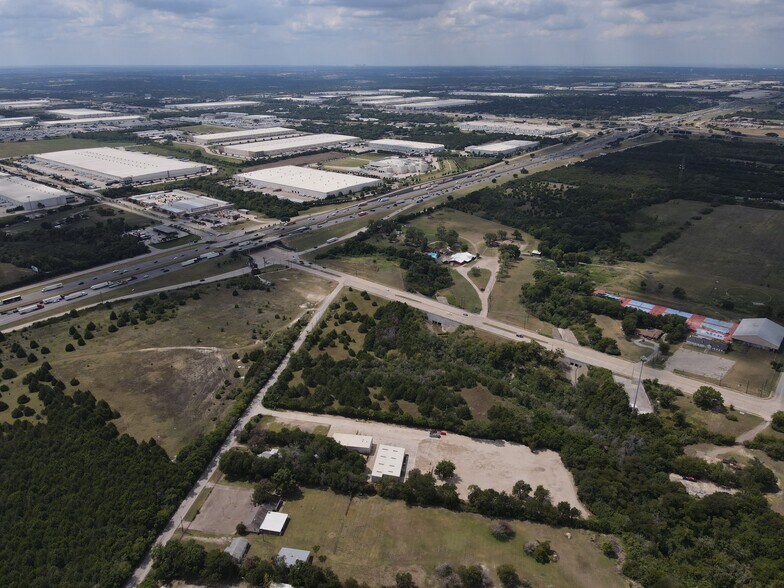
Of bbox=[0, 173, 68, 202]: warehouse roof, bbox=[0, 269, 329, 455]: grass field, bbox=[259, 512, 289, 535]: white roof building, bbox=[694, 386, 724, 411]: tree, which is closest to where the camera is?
bbox=[259, 512, 289, 535]: white roof building

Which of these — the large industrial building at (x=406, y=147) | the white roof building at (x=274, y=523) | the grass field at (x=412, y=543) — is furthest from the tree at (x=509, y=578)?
the large industrial building at (x=406, y=147)

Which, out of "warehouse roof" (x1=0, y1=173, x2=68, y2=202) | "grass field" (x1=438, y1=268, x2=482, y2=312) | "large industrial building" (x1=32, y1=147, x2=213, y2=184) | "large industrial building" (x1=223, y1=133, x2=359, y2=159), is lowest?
"grass field" (x1=438, y1=268, x2=482, y2=312)

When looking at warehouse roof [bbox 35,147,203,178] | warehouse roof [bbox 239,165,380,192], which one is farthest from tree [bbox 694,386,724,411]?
warehouse roof [bbox 35,147,203,178]

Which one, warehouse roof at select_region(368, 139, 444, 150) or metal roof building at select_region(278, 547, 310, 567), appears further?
warehouse roof at select_region(368, 139, 444, 150)

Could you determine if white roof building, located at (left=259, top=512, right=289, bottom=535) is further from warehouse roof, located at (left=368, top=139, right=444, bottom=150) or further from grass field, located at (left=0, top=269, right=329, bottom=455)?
warehouse roof, located at (left=368, top=139, right=444, bottom=150)

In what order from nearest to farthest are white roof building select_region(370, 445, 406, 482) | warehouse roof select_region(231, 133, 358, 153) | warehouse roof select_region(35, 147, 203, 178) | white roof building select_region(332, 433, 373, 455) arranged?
white roof building select_region(370, 445, 406, 482) → white roof building select_region(332, 433, 373, 455) → warehouse roof select_region(35, 147, 203, 178) → warehouse roof select_region(231, 133, 358, 153)

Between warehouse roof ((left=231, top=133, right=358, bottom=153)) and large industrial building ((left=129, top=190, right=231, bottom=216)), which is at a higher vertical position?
warehouse roof ((left=231, top=133, right=358, bottom=153))
